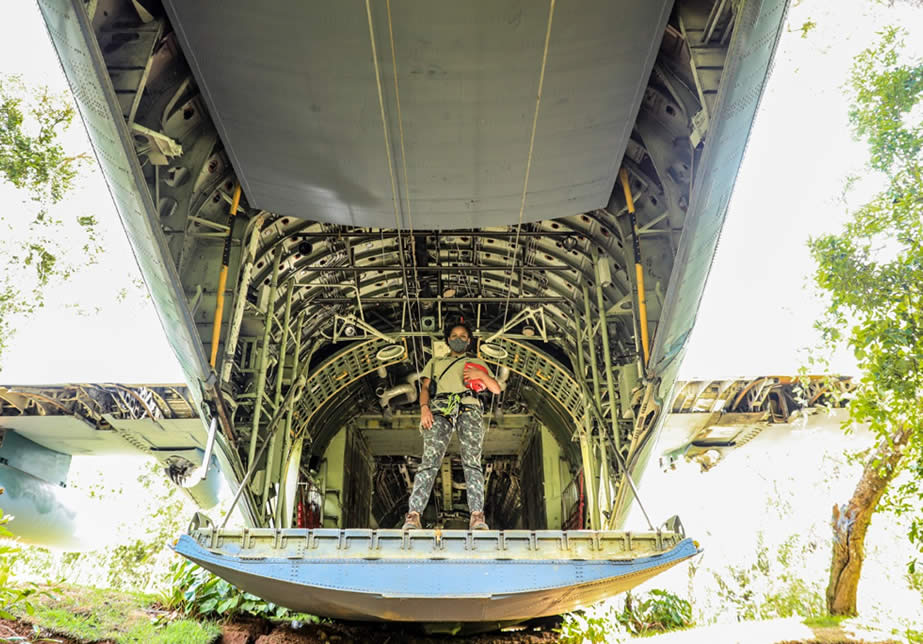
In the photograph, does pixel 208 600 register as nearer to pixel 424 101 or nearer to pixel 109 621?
pixel 109 621

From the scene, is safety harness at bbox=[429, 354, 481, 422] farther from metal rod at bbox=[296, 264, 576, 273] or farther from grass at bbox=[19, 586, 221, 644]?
grass at bbox=[19, 586, 221, 644]

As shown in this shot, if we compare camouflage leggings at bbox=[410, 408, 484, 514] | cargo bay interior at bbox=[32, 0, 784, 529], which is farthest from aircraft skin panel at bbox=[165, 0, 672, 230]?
camouflage leggings at bbox=[410, 408, 484, 514]

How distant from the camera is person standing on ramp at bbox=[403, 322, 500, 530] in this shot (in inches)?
252

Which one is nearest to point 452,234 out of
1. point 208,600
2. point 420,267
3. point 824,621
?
point 420,267

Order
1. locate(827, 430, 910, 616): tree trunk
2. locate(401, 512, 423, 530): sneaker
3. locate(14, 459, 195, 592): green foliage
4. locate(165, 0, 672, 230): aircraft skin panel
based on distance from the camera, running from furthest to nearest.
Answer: locate(14, 459, 195, 592): green foliage → locate(827, 430, 910, 616): tree trunk → locate(401, 512, 423, 530): sneaker → locate(165, 0, 672, 230): aircraft skin panel

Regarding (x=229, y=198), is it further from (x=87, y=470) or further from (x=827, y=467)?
(x=87, y=470)

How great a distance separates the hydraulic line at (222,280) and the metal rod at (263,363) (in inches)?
38.3

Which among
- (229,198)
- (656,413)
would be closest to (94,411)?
(229,198)

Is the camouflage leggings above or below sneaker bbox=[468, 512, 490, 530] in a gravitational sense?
above

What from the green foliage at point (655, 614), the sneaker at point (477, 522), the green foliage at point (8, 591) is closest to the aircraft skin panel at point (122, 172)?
the green foliage at point (8, 591)

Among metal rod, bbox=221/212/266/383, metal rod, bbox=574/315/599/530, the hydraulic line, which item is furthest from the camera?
metal rod, bbox=574/315/599/530

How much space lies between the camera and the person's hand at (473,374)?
6.62 meters

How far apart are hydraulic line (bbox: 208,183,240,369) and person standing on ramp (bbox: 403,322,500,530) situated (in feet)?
7.03

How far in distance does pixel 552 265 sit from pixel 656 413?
341 centimetres
